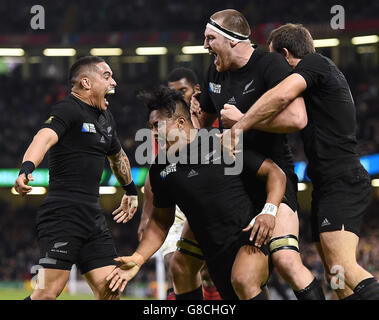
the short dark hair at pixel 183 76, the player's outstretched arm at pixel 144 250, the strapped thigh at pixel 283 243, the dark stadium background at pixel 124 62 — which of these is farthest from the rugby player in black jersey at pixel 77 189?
the dark stadium background at pixel 124 62

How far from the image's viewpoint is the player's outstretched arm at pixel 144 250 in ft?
17.0

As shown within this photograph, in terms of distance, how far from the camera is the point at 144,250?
17.9 feet

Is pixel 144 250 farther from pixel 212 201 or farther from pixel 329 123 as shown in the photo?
pixel 329 123

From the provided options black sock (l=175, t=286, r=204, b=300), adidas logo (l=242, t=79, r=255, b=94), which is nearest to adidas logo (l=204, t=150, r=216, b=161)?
adidas logo (l=242, t=79, r=255, b=94)

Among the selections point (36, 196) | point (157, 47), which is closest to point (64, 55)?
point (157, 47)

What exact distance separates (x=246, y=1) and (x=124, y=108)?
304 inches

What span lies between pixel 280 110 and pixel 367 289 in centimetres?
150

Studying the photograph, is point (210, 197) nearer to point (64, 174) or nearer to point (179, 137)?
point (179, 137)

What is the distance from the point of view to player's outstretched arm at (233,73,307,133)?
5.11 metres

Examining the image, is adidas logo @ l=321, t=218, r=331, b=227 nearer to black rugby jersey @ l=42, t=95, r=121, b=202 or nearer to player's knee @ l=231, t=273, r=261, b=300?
player's knee @ l=231, t=273, r=261, b=300

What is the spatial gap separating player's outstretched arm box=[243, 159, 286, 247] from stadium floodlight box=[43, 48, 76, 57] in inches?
1113

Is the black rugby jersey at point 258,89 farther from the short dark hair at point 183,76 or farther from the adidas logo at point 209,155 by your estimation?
the short dark hair at point 183,76

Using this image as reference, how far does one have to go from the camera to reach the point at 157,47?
31312mm
